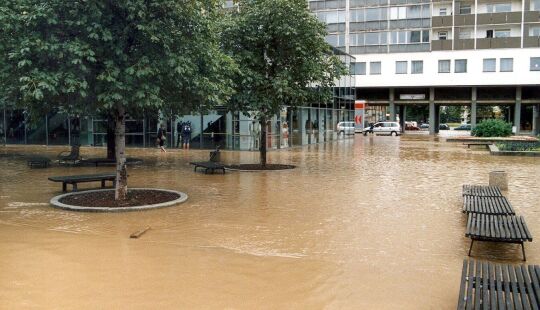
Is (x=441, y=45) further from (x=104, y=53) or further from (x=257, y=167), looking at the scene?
(x=104, y=53)

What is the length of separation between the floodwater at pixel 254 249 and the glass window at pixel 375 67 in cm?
4354

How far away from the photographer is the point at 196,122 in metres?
30.8

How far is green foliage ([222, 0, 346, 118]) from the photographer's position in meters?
18.0

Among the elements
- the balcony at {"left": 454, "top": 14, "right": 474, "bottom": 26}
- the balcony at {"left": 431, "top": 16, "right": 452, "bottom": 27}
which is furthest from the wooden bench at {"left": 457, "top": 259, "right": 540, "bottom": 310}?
the balcony at {"left": 431, "top": 16, "right": 452, "bottom": 27}

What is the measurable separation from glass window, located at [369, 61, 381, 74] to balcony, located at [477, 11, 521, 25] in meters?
10.9

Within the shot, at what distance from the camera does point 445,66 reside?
5462 cm

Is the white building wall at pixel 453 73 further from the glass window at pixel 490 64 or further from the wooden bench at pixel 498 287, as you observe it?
the wooden bench at pixel 498 287

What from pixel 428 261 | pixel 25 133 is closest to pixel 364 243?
pixel 428 261

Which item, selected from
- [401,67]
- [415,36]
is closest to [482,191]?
[401,67]

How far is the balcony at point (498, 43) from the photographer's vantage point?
51.8 meters

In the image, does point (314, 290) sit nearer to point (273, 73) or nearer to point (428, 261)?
point (428, 261)

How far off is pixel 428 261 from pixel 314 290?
2.07m

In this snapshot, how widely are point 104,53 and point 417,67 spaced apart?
162 feet

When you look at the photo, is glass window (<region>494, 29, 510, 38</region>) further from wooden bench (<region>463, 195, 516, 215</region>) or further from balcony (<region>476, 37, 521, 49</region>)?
wooden bench (<region>463, 195, 516, 215</region>)
